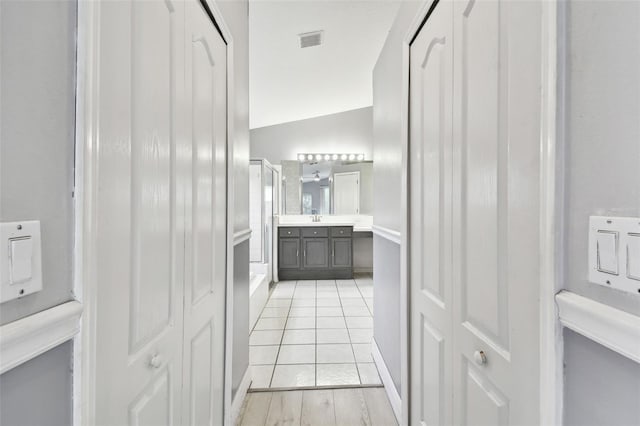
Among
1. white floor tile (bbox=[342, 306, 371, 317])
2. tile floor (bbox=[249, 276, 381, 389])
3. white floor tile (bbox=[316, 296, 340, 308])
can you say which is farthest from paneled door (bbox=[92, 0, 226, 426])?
white floor tile (bbox=[316, 296, 340, 308])

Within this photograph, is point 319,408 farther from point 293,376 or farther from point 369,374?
point 369,374

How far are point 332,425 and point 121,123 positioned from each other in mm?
1717

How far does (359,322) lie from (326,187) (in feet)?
8.81

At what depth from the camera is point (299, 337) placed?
2.60 metres

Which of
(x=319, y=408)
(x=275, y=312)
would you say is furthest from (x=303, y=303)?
(x=319, y=408)

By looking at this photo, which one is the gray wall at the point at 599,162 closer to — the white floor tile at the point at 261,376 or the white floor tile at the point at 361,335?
the white floor tile at the point at 261,376

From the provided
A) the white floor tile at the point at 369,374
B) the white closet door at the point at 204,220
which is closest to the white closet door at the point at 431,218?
the white floor tile at the point at 369,374

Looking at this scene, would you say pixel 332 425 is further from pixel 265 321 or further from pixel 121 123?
pixel 121 123

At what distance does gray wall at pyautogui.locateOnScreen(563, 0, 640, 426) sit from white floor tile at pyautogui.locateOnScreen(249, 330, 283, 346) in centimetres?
229

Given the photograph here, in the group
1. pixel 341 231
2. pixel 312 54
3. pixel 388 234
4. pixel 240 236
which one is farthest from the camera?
pixel 341 231

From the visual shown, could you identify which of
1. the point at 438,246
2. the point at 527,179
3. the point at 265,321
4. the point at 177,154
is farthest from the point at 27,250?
the point at 265,321

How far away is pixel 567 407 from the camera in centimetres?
54

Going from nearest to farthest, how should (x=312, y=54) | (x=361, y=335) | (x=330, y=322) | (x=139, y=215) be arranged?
1. (x=139, y=215)
2. (x=361, y=335)
3. (x=312, y=54)
4. (x=330, y=322)

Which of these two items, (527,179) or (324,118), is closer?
(527,179)
